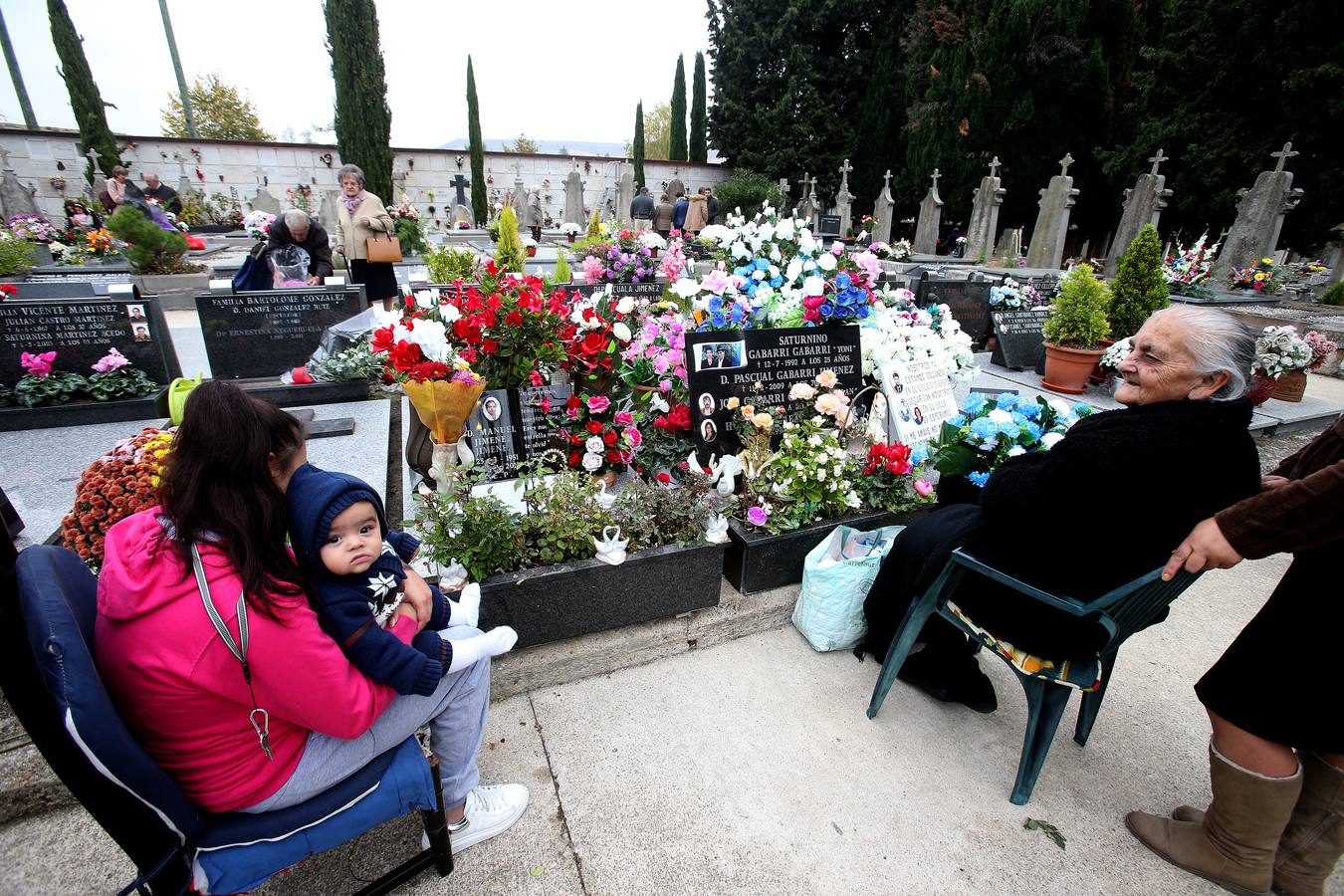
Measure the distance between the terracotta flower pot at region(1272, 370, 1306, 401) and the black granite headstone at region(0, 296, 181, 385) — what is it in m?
9.66

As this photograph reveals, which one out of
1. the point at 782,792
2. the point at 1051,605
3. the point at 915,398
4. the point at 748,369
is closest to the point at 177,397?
the point at 748,369

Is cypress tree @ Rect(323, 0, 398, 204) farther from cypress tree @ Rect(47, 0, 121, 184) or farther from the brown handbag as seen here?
the brown handbag

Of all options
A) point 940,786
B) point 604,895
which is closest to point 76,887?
point 604,895

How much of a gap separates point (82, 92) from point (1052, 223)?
100 feet

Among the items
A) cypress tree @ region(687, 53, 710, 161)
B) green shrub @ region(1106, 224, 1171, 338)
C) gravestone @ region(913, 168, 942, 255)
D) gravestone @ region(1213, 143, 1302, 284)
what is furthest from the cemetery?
cypress tree @ region(687, 53, 710, 161)

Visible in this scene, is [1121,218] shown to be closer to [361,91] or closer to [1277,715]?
[1277,715]

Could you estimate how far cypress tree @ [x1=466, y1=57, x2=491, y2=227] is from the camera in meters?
24.2

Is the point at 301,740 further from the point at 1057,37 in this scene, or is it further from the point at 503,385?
the point at 1057,37

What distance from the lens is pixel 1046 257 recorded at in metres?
13.7

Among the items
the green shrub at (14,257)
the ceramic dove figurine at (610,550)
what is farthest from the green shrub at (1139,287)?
the green shrub at (14,257)

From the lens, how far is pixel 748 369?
10.7 ft

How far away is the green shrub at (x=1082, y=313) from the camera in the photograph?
5746 millimetres

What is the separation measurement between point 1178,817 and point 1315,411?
578cm

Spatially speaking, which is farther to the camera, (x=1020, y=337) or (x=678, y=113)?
(x=678, y=113)
